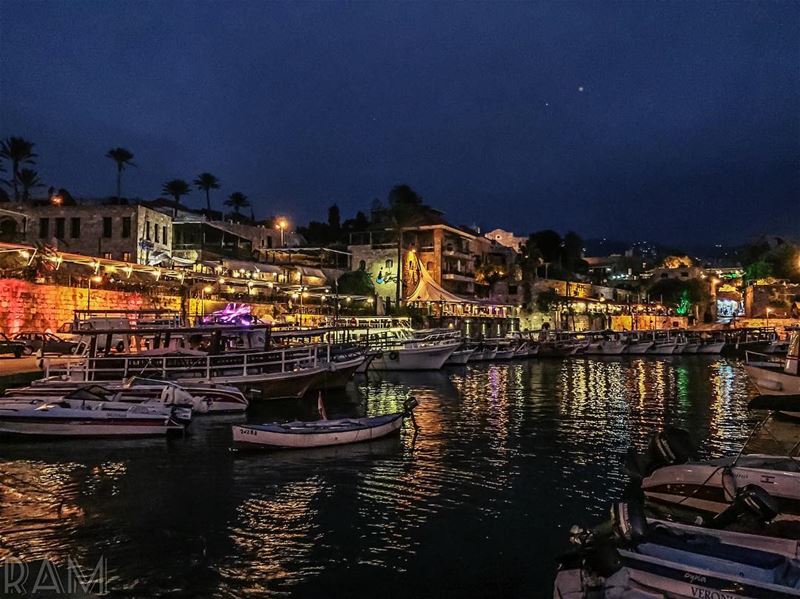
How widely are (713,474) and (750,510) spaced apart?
215cm

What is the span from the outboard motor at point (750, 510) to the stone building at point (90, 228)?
4976 cm

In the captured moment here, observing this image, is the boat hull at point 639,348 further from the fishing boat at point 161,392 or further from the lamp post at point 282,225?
the fishing boat at point 161,392

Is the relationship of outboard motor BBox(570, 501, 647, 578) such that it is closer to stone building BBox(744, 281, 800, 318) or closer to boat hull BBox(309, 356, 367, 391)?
boat hull BBox(309, 356, 367, 391)

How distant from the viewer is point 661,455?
12156 millimetres

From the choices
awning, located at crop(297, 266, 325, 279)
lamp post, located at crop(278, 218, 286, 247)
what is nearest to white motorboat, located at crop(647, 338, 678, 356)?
awning, located at crop(297, 266, 325, 279)

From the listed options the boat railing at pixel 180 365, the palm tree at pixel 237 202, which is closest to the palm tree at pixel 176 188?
the palm tree at pixel 237 202

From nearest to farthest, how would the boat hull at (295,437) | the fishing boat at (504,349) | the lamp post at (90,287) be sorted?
the boat hull at (295,437) → the lamp post at (90,287) → the fishing boat at (504,349)

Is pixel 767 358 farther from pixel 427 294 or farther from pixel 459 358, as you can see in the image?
pixel 427 294

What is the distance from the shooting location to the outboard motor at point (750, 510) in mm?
8820

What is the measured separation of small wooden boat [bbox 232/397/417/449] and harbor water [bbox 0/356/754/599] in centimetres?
37

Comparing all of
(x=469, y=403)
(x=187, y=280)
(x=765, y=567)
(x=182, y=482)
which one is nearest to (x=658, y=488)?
(x=765, y=567)

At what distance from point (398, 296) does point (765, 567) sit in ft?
202

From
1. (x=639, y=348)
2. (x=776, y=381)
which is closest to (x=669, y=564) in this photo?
(x=776, y=381)

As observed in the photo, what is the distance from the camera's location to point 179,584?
9102 mm
